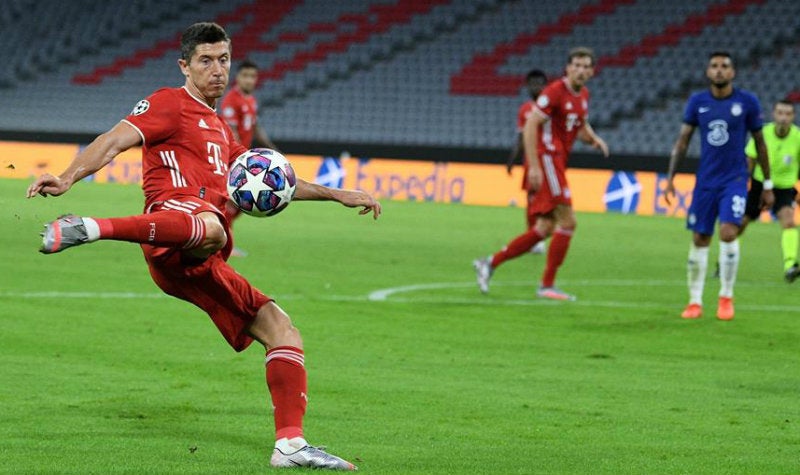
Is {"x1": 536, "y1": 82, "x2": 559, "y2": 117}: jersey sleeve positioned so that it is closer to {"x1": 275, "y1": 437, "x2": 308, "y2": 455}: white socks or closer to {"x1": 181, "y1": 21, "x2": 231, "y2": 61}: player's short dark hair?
{"x1": 181, "y1": 21, "x2": 231, "y2": 61}: player's short dark hair

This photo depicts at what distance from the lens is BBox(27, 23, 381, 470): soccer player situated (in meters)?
5.35

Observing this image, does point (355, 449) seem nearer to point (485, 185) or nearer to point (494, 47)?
point (485, 185)

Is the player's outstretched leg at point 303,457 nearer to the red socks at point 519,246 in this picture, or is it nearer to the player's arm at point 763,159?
the player's arm at point 763,159

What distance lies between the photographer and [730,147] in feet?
37.0

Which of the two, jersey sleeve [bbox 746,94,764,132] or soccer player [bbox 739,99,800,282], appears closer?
jersey sleeve [bbox 746,94,764,132]

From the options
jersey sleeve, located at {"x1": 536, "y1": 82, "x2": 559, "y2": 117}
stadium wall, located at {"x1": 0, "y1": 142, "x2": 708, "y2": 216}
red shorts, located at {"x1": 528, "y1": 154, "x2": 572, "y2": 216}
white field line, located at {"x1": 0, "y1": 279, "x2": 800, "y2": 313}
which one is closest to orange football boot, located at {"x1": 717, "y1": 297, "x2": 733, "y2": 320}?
white field line, located at {"x1": 0, "y1": 279, "x2": 800, "y2": 313}

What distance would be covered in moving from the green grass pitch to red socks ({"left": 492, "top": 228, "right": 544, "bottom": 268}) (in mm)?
377

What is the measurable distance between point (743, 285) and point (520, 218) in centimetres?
928

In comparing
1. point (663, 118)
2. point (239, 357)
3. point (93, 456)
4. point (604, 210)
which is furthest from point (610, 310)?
point (663, 118)

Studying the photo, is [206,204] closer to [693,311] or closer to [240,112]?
[693,311]

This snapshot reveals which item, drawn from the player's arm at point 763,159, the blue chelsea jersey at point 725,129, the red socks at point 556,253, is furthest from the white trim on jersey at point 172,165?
the red socks at point 556,253

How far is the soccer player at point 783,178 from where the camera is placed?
1413cm

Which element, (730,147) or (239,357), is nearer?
(239,357)

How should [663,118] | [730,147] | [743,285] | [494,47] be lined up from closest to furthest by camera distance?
[730,147] → [743,285] → [663,118] → [494,47]
